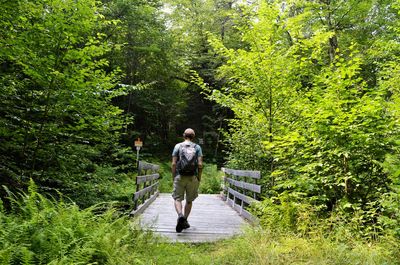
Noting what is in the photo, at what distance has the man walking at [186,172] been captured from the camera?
5586 millimetres

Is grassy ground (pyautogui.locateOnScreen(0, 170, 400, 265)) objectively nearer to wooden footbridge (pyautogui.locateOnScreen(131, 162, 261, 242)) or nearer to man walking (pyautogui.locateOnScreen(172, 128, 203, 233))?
wooden footbridge (pyautogui.locateOnScreen(131, 162, 261, 242))

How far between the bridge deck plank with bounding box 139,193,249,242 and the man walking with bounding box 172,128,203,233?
1.03ft

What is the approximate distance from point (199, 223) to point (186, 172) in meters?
1.55

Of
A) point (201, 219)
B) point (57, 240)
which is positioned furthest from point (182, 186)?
point (57, 240)

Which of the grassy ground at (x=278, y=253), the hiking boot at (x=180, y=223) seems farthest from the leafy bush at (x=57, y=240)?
the hiking boot at (x=180, y=223)

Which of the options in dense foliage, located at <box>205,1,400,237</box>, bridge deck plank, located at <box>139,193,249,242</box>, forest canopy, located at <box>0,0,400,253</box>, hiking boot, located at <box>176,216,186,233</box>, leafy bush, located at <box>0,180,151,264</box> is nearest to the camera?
leafy bush, located at <box>0,180,151,264</box>

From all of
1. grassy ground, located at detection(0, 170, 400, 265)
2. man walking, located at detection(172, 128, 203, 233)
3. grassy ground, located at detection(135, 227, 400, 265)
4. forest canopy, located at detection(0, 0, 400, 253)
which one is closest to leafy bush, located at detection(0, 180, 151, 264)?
grassy ground, located at detection(0, 170, 400, 265)

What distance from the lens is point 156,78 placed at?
68.9ft

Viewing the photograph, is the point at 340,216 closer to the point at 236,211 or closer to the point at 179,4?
the point at 236,211

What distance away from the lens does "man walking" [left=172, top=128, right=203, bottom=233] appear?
559cm

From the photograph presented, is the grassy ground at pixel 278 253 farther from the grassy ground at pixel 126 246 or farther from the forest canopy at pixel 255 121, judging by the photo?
the forest canopy at pixel 255 121

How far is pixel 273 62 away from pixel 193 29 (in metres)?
17.4

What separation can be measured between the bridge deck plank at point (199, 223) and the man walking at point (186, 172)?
313mm

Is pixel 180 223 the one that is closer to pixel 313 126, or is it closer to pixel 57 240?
pixel 57 240
